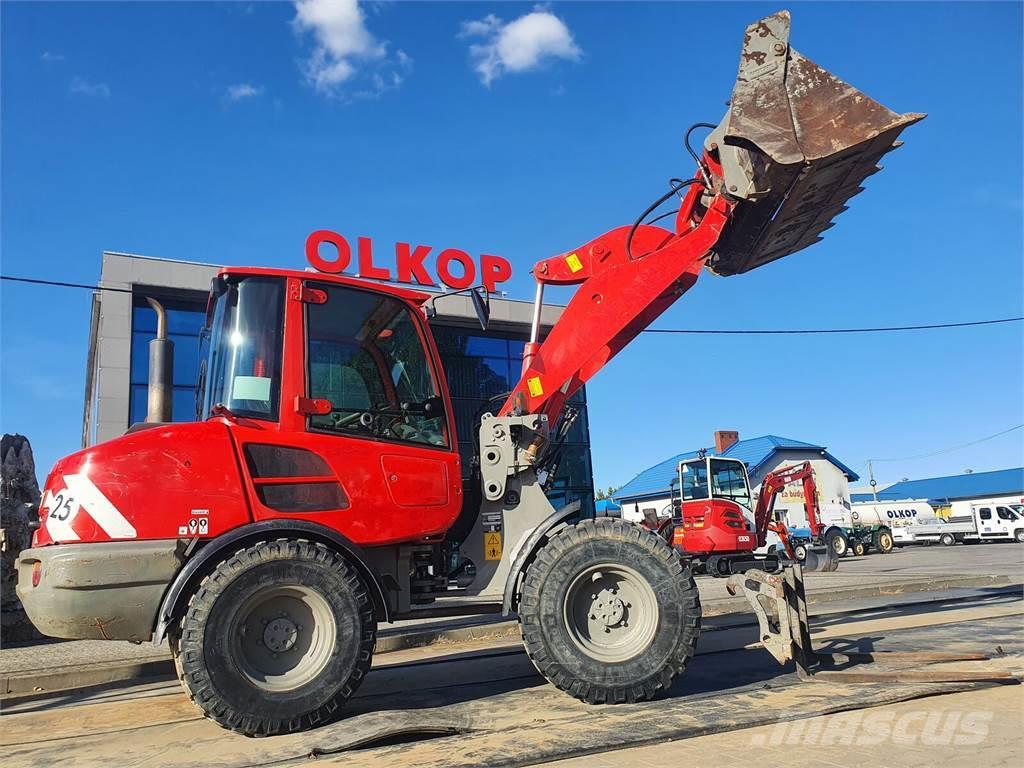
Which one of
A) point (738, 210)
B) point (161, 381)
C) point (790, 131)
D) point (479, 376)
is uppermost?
point (479, 376)

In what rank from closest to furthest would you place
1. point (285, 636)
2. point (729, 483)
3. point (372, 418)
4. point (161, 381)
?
point (285, 636) < point (372, 418) < point (161, 381) < point (729, 483)

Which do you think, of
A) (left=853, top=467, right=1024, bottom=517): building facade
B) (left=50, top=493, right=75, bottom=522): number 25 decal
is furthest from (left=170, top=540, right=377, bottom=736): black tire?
(left=853, top=467, right=1024, bottom=517): building facade

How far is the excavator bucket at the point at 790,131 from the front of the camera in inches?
214

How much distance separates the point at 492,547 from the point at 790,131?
393cm

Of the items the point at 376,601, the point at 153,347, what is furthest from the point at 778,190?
the point at 153,347

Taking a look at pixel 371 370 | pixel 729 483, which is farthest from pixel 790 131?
pixel 729 483

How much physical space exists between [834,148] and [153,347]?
653cm

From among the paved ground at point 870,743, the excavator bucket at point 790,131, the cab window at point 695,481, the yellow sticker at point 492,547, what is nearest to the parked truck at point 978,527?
the cab window at point 695,481

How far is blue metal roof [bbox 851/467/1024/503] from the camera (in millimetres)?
55031

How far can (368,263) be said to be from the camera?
18.6 meters

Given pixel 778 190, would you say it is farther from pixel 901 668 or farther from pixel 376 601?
pixel 376 601

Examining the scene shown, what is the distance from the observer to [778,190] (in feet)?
19.2

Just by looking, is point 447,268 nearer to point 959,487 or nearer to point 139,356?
A: point 139,356

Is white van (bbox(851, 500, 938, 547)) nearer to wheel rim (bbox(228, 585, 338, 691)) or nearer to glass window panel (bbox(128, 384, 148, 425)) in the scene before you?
glass window panel (bbox(128, 384, 148, 425))
